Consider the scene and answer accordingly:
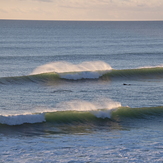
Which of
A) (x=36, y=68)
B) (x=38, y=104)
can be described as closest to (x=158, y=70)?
(x=36, y=68)

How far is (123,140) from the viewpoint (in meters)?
14.6

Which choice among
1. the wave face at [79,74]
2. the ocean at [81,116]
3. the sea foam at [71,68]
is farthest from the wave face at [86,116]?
the sea foam at [71,68]

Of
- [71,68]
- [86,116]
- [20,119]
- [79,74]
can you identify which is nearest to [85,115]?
[86,116]

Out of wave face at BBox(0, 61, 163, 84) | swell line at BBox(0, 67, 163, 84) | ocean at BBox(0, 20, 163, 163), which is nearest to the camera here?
ocean at BBox(0, 20, 163, 163)

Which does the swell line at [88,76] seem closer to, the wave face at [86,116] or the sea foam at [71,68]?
the sea foam at [71,68]

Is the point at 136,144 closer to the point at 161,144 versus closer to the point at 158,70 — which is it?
the point at 161,144

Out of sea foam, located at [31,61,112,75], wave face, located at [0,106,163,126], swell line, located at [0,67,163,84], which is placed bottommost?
wave face, located at [0,106,163,126]

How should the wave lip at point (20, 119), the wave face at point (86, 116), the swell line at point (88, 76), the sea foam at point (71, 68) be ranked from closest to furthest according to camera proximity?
the wave lip at point (20, 119)
the wave face at point (86, 116)
the swell line at point (88, 76)
the sea foam at point (71, 68)

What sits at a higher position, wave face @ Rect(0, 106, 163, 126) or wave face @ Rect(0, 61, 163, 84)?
wave face @ Rect(0, 61, 163, 84)

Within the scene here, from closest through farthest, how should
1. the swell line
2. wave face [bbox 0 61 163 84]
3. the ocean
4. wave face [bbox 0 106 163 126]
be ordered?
1. the ocean
2. wave face [bbox 0 106 163 126]
3. the swell line
4. wave face [bbox 0 61 163 84]

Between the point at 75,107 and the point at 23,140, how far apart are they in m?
5.75

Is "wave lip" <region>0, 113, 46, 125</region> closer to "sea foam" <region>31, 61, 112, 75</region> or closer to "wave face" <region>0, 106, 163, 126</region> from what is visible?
"wave face" <region>0, 106, 163, 126</region>

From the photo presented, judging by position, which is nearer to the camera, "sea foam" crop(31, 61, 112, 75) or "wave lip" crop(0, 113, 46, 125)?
"wave lip" crop(0, 113, 46, 125)

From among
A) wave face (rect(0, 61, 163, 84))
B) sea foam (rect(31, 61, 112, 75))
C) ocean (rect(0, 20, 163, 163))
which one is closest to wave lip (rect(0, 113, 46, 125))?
ocean (rect(0, 20, 163, 163))
